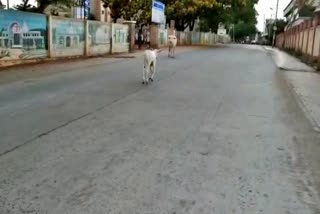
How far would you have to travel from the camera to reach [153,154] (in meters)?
6.55

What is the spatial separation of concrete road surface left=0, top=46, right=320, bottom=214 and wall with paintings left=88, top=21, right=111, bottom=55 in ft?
54.5

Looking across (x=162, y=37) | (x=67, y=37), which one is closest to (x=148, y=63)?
(x=67, y=37)

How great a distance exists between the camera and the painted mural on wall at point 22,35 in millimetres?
19891

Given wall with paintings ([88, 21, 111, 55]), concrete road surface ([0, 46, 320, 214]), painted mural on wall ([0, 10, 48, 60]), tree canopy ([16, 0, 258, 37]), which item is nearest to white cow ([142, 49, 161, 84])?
concrete road surface ([0, 46, 320, 214])

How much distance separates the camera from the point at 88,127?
26.6ft

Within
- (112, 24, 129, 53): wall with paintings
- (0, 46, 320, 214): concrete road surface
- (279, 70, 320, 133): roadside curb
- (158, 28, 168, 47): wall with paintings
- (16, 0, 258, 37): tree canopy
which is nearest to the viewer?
(0, 46, 320, 214): concrete road surface

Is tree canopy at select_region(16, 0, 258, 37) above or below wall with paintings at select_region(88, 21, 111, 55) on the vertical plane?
above

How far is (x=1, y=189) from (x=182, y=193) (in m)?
1.90

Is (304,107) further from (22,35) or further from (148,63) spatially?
(22,35)

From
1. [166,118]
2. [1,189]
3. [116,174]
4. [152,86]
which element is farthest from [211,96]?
[1,189]

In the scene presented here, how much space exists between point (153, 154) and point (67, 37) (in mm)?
20105

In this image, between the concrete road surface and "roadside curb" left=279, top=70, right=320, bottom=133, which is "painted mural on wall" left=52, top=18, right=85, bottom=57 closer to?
the concrete road surface

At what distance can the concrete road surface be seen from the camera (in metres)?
4.77

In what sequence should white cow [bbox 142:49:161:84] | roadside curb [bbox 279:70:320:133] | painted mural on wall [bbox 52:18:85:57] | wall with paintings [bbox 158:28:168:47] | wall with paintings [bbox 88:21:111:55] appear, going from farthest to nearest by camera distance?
wall with paintings [bbox 158:28:168:47] → wall with paintings [bbox 88:21:111:55] → painted mural on wall [bbox 52:18:85:57] → white cow [bbox 142:49:161:84] → roadside curb [bbox 279:70:320:133]
